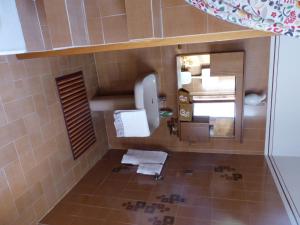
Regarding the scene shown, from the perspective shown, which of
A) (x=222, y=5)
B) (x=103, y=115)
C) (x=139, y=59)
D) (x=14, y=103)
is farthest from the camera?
(x=103, y=115)

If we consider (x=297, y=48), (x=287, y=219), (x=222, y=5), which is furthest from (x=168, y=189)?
(x=297, y=48)

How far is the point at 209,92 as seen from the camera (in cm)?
197

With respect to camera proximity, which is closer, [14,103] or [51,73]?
[14,103]

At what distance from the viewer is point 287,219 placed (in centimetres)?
135

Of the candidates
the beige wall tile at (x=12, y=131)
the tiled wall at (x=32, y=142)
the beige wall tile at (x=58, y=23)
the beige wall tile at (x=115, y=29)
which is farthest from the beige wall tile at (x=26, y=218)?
the beige wall tile at (x=115, y=29)

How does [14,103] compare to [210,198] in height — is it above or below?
above

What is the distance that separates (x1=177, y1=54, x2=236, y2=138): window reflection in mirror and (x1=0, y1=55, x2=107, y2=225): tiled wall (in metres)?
0.91

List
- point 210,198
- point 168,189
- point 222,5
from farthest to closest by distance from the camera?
point 168,189 < point 210,198 < point 222,5

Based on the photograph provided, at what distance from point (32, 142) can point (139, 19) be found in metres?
1.02

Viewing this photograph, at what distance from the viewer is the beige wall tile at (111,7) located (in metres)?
1.07

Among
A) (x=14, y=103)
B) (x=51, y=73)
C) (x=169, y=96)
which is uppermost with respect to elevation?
(x=51, y=73)

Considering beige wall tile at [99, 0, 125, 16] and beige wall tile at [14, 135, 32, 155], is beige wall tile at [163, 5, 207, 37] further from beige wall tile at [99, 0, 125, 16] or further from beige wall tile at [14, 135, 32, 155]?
beige wall tile at [14, 135, 32, 155]

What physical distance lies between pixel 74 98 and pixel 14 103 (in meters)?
0.52

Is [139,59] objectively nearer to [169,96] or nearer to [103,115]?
[169,96]
